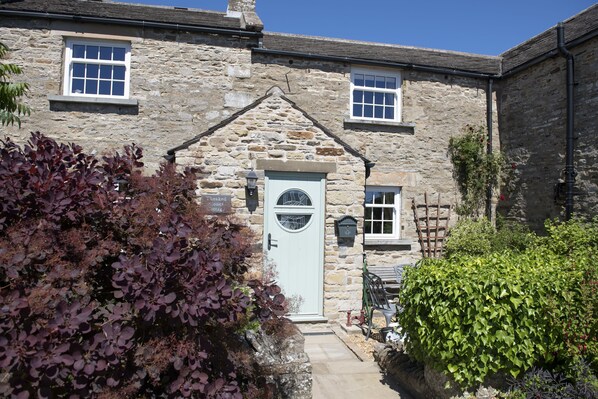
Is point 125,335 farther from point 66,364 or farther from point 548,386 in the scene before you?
point 548,386

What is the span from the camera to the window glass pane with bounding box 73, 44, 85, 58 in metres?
8.99

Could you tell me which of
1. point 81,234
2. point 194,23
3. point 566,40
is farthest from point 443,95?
point 81,234

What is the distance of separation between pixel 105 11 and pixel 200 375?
377 inches

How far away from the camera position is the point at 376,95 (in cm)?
1072

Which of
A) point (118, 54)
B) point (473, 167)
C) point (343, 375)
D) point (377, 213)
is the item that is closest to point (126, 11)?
point (118, 54)

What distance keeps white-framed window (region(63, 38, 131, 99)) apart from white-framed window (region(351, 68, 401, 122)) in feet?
17.9

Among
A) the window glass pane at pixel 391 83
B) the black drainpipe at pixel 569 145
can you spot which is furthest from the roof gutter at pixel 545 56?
the window glass pane at pixel 391 83

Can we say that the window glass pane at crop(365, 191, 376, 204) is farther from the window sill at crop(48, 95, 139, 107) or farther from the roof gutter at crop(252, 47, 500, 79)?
the window sill at crop(48, 95, 139, 107)

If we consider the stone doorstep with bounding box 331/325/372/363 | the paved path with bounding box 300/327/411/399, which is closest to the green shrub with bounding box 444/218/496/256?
the stone doorstep with bounding box 331/325/372/363

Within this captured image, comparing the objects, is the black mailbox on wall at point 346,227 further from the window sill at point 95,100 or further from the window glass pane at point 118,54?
the window glass pane at point 118,54

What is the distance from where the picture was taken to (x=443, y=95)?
11023mm

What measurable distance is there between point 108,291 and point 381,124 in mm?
8654

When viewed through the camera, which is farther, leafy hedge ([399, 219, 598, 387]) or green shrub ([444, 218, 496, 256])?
green shrub ([444, 218, 496, 256])

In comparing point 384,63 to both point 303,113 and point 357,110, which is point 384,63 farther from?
point 303,113
